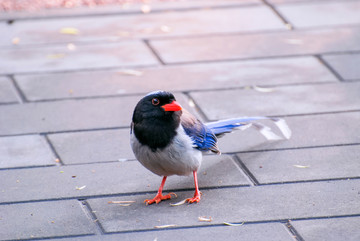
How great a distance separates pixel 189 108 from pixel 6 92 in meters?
2.08

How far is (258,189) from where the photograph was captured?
5508 mm

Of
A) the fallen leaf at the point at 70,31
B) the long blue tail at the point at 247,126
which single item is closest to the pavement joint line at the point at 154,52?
the fallen leaf at the point at 70,31

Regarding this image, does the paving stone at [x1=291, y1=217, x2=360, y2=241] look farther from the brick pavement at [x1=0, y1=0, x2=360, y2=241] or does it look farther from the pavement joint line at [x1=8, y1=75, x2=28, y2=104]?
the pavement joint line at [x1=8, y1=75, x2=28, y2=104]

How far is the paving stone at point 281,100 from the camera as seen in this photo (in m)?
7.07

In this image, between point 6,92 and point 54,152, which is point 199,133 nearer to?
point 54,152

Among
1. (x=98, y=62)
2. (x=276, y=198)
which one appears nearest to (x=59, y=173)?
(x=276, y=198)

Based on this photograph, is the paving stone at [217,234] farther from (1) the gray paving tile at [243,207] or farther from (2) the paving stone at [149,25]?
(2) the paving stone at [149,25]

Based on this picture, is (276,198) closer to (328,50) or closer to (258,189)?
(258,189)

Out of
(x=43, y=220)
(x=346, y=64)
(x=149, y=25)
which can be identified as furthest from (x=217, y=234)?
(x=149, y=25)

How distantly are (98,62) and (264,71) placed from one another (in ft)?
6.68

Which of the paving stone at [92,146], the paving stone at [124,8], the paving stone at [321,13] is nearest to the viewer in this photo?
the paving stone at [92,146]

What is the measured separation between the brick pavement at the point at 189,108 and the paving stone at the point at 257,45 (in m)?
0.03

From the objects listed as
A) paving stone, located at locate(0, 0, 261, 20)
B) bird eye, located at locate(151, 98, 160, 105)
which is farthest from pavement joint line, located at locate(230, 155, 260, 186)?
paving stone, located at locate(0, 0, 261, 20)

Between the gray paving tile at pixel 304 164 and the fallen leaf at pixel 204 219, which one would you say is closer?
the fallen leaf at pixel 204 219
